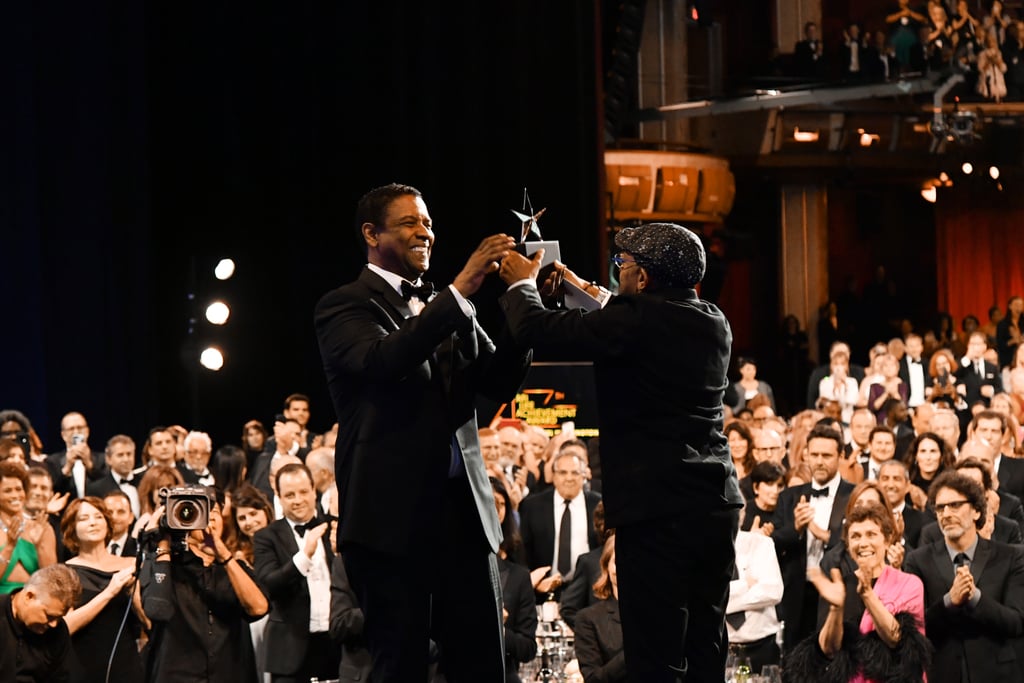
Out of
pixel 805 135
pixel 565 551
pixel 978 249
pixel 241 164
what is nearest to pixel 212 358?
pixel 241 164

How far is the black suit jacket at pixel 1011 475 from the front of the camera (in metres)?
9.03

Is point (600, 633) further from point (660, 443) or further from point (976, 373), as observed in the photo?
point (976, 373)

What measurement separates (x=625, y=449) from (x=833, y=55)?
72.4 feet

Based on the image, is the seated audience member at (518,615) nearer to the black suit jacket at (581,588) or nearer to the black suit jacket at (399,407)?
the black suit jacket at (581,588)

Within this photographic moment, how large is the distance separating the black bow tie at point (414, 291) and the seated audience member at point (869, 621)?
11.1 ft

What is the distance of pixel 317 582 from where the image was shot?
777cm

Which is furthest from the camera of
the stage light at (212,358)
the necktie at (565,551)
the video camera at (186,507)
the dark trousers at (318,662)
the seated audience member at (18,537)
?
the stage light at (212,358)

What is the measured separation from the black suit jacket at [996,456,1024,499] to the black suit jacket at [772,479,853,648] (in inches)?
53.2

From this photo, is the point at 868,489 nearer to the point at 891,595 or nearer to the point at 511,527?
the point at 891,595

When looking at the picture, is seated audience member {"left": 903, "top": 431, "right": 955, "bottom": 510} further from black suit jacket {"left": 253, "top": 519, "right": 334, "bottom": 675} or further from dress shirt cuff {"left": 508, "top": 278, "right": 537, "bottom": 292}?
dress shirt cuff {"left": 508, "top": 278, "right": 537, "bottom": 292}

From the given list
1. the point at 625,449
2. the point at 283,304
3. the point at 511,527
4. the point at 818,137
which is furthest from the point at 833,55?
the point at 625,449

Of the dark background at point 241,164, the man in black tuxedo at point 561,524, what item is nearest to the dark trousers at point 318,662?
the man in black tuxedo at point 561,524

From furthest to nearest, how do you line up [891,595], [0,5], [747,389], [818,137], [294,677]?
Result: [818,137] → [747,389] → [0,5] → [294,677] → [891,595]

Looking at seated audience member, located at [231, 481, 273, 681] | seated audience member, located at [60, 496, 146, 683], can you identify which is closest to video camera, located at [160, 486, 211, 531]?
seated audience member, located at [60, 496, 146, 683]
